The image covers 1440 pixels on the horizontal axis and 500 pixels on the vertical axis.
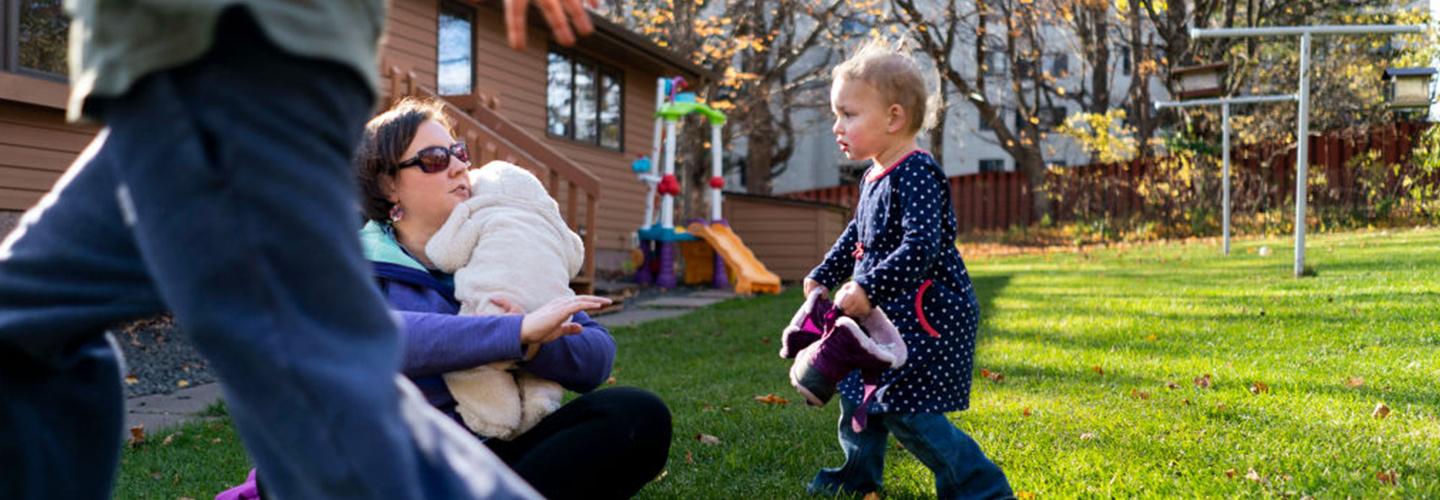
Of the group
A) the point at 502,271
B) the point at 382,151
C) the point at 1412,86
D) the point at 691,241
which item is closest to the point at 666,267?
the point at 691,241

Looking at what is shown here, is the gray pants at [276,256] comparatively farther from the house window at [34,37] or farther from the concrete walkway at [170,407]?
the house window at [34,37]

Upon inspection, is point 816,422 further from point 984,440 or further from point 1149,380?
point 1149,380

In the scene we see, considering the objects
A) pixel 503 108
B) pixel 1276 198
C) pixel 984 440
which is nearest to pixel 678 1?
pixel 503 108

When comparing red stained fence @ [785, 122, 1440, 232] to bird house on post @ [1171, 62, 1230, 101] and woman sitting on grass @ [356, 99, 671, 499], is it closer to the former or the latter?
bird house on post @ [1171, 62, 1230, 101]

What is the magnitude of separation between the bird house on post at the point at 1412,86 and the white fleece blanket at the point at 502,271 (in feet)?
38.9

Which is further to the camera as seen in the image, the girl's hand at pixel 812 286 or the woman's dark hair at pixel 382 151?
the girl's hand at pixel 812 286

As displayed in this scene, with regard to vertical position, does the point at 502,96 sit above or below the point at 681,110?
above

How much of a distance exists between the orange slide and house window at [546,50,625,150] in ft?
9.09

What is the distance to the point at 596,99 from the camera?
16859mm

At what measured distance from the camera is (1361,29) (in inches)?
365

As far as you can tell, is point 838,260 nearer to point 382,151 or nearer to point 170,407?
point 382,151

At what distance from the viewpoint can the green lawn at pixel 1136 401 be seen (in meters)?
3.69

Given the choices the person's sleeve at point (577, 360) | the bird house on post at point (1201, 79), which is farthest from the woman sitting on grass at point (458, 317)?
the bird house on post at point (1201, 79)

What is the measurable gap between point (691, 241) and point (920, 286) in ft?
38.9
